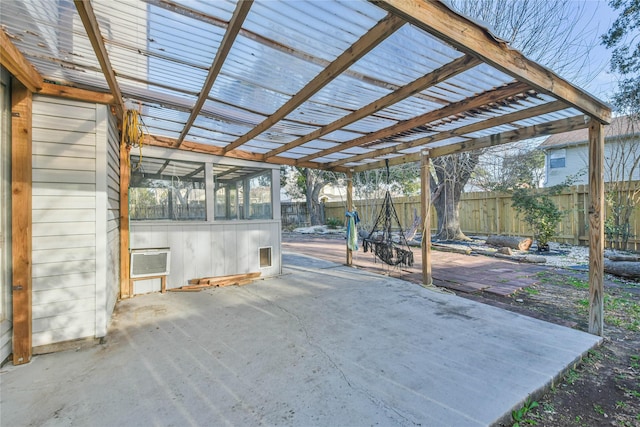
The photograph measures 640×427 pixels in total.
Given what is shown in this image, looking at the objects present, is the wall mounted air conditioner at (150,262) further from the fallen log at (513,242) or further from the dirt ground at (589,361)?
the fallen log at (513,242)

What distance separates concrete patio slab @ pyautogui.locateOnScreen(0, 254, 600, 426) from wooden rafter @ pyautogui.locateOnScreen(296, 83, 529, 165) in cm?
198

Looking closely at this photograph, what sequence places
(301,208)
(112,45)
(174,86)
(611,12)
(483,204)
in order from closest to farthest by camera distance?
1. (112,45)
2. (174,86)
3. (611,12)
4. (483,204)
5. (301,208)

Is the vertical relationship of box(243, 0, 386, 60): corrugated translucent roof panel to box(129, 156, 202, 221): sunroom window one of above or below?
above

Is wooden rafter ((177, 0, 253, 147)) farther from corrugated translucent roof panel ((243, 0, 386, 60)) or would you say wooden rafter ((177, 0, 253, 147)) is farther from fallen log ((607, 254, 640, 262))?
fallen log ((607, 254, 640, 262))

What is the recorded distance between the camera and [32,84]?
2090mm

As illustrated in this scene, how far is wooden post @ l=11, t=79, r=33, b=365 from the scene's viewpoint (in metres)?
2.04

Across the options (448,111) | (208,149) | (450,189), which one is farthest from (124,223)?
(450,189)

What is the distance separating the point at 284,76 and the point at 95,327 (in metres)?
2.59

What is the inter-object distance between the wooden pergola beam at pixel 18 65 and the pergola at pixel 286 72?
0.4 inches

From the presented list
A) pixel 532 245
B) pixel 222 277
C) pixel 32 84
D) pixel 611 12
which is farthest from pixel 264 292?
pixel 611 12

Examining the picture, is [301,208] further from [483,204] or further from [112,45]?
[112,45]

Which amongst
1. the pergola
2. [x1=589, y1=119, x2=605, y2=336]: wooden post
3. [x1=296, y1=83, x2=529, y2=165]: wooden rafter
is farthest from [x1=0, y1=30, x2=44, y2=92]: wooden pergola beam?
[x1=589, y1=119, x2=605, y2=336]: wooden post

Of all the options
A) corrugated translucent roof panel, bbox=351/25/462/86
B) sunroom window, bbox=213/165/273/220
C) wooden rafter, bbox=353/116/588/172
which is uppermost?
corrugated translucent roof panel, bbox=351/25/462/86

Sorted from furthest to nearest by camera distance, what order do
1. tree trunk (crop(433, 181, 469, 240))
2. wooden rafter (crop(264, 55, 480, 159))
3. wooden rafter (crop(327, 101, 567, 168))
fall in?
1. tree trunk (crop(433, 181, 469, 240))
2. wooden rafter (crop(327, 101, 567, 168))
3. wooden rafter (crop(264, 55, 480, 159))
